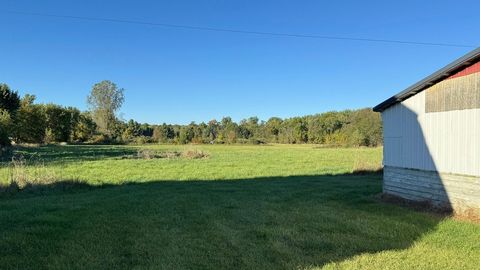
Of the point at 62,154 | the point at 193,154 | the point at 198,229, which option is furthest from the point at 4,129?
the point at 198,229

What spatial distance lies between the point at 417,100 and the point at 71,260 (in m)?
8.76

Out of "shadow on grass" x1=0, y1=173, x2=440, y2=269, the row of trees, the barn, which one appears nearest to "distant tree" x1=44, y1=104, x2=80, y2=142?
the row of trees

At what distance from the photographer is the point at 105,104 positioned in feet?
277

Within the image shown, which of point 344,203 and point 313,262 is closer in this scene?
point 313,262

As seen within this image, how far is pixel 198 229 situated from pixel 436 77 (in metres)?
6.62

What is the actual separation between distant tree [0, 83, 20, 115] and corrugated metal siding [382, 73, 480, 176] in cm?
4286

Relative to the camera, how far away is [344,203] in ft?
34.2

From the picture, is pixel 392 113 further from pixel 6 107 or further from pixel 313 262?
pixel 6 107

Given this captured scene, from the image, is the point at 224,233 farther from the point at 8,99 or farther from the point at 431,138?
the point at 8,99

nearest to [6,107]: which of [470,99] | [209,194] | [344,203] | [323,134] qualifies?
[209,194]

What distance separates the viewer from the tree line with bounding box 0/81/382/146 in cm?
5388

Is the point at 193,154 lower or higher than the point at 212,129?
lower

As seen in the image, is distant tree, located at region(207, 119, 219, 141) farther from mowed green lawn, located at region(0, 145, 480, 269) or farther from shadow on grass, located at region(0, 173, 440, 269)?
mowed green lawn, located at region(0, 145, 480, 269)

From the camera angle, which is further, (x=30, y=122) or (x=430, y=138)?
(x=30, y=122)
